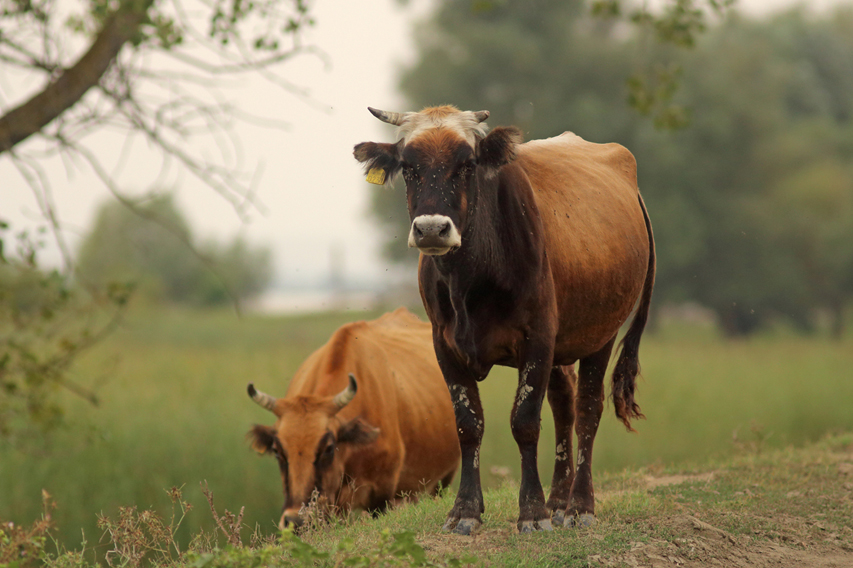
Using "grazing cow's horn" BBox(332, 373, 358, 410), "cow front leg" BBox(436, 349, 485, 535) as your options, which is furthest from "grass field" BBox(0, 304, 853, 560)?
"cow front leg" BBox(436, 349, 485, 535)

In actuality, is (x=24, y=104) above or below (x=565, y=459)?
above

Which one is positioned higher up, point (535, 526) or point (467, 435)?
point (467, 435)

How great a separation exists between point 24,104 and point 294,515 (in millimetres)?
4165

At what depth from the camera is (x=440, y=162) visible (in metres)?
4.50

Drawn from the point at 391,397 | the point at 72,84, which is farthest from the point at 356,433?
the point at 72,84

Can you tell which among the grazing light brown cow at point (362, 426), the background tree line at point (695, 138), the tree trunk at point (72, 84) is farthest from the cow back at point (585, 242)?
the background tree line at point (695, 138)

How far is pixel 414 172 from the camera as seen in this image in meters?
4.57

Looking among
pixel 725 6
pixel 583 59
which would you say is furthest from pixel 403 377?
pixel 583 59

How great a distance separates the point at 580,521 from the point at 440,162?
2261 millimetres

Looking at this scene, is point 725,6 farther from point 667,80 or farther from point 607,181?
point 607,181

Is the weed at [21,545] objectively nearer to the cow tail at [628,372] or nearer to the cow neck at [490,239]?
the cow neck at [490,239]

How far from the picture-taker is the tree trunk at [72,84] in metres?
7.12

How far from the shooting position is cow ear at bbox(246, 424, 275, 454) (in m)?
7.11

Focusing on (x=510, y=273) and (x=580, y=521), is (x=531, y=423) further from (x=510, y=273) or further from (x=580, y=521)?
(x=510, y=273)
